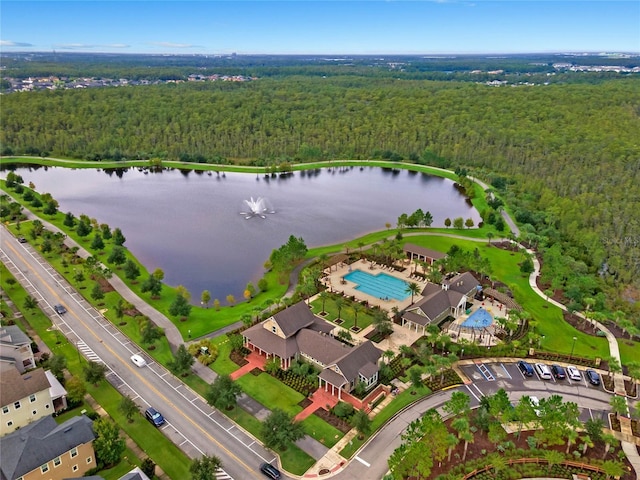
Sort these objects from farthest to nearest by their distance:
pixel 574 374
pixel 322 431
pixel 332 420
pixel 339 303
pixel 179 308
Answer: pixel 339 303 → pixel 179 308 → pixel 574 374 → pixel 332 420 → pixel 322 431

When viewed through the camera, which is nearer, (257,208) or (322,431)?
(322,431)

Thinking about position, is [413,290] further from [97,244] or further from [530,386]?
[97,244]

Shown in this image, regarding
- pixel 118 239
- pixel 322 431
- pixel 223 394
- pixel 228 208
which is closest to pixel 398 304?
pixel 322 431

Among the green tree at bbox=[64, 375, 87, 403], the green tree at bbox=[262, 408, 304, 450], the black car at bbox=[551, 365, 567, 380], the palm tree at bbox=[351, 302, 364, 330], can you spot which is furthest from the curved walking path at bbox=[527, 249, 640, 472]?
the green tree at bbox=[64, 375, 87, 403]

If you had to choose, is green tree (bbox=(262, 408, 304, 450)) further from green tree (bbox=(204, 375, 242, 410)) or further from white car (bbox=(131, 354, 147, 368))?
white car (bbox=(131, 354, 147, 368))

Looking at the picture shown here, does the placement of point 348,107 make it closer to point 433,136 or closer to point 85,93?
point 433,136

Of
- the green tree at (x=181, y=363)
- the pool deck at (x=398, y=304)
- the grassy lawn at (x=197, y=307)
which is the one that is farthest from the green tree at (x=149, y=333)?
the pool deck at (x=398, y=304)

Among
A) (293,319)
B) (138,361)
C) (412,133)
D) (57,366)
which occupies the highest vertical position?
(412,133)
